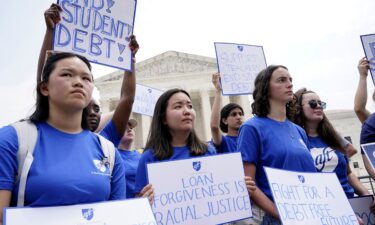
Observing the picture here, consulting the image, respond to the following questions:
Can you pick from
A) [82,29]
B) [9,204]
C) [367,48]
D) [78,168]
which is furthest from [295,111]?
[9,204]

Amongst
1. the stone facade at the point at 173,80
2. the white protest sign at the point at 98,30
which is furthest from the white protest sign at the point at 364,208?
the stone facade at the point at 173,80

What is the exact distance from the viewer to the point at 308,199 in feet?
7.64

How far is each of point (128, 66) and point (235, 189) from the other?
1.70m

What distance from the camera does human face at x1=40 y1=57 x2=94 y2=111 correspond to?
200 cm

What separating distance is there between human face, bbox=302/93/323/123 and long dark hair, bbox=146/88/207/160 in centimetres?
161

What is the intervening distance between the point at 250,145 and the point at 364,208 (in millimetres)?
1409

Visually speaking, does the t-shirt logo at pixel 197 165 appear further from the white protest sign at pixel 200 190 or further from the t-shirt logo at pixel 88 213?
the t-shirt logo at pixel 88 213

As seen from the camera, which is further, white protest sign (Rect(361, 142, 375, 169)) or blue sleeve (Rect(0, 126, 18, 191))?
white protest sign (Rect(361, 142, 375, 169))

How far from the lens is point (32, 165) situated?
1.75 metres

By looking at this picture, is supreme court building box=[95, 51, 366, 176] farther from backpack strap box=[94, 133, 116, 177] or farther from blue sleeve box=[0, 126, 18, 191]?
blue sleeve box=[0, 126, 18, 191]

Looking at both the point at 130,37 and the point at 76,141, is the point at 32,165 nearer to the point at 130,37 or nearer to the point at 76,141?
the point at 76,141

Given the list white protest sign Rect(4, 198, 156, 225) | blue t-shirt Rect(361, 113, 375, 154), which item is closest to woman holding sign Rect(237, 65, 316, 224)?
blue t-shirt Rect(361, 113, 375, 154)

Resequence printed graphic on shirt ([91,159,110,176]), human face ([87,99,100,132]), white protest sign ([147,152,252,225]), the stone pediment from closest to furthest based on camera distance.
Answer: printed graphic on shirt ([91,159,110,176]) < white protest sign ([147,152,252,225]) < human face ([87,99,100,132]) < the stone pediment

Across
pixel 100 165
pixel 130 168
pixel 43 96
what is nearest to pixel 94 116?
pixel 130 168
